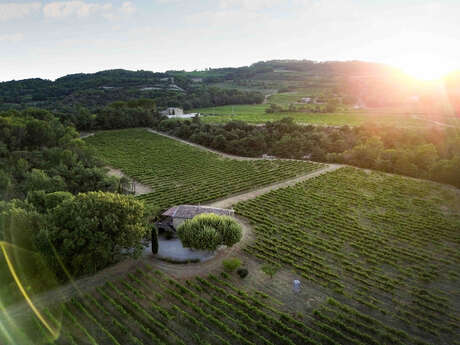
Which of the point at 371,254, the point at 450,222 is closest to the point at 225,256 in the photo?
the point at 371,254

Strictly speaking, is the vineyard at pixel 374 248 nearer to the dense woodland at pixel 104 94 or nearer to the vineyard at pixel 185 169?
the vineyard at pixel 185 169

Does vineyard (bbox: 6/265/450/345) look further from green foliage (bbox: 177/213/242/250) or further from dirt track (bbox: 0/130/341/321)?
green foliage (bbox: 177/213/242/250)

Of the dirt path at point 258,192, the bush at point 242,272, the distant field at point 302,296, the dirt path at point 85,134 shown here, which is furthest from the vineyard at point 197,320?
the dirt path at point 85,134

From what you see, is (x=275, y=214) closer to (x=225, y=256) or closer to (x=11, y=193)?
(x=225, y=256)

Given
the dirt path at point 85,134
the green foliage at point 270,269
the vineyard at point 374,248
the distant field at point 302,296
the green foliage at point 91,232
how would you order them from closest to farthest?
the distant field at point 302,296
the vineyard at point 374,248
the green foliage at point 91,232
the green foliage at point 270,269
the dirt path at point 85,134

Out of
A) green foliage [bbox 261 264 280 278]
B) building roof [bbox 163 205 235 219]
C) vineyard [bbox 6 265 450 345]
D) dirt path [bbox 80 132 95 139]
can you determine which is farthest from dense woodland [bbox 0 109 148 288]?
dirt path [bbox 80 132 95 139]
